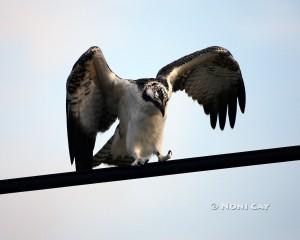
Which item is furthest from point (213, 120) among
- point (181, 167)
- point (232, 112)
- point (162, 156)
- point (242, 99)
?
point (181, 167)

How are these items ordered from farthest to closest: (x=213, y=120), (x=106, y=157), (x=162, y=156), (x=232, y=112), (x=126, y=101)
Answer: (x=213, y=120)
(x=232, y=112)
(x=106, y=157)
(x=126, y=101)
(x=162, y=156)

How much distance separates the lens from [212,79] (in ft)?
37.0

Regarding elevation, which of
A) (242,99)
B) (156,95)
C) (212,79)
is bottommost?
(242,99)

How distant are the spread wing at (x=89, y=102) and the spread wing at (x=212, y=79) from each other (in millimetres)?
748

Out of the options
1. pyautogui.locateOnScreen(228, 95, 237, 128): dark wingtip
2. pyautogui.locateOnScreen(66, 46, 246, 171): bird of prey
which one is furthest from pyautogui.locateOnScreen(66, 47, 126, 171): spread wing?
pyautogui.locateOnScreen(228, 95, 237, 128): dark wingtip

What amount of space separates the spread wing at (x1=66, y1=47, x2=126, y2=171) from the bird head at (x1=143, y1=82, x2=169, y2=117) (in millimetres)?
403

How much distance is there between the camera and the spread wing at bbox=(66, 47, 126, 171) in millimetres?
9789

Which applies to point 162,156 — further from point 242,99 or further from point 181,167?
point 181,167

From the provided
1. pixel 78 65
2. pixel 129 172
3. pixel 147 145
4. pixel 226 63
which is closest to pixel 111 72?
pixel 78 65

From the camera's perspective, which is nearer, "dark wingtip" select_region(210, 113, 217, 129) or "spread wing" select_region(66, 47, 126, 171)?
"spread wing" select_region(66, 47, 126, 171)

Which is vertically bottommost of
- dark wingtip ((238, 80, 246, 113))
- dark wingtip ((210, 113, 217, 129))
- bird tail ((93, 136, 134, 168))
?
bird tail ((93, 136, 134, 168))

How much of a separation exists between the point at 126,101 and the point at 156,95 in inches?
19.1

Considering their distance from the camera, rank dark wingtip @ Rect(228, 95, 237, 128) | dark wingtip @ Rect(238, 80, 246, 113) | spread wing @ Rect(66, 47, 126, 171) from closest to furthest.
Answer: spread wing @ Rect(66, 47, 126, 171)
dark wingtip @ Rect(238, 80, 246, 113)
dark wingtip @ Rect(228, 95, 237, 128)

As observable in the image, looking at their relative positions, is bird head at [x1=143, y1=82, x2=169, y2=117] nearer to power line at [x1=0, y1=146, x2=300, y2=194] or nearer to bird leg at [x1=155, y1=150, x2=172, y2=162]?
bird leg at [x1=155, y1=150, x2=172, y2=162]
